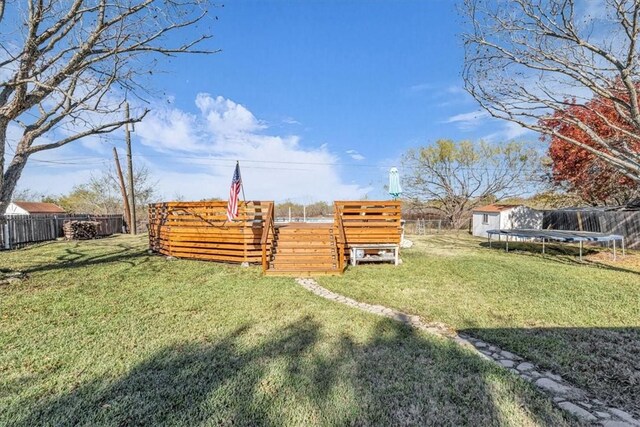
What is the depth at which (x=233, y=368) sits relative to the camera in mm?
2828

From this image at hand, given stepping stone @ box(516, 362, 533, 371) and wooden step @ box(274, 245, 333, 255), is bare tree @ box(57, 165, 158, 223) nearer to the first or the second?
wooden step @ box(274, 245, 333, 255)

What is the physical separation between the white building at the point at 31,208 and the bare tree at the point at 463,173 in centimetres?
3853

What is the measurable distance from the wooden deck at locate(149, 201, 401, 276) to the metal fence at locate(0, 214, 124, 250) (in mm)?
7243

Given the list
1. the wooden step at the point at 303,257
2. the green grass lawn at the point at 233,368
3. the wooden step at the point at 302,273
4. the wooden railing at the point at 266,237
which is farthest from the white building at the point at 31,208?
the green grass lawn at the point at 233,368

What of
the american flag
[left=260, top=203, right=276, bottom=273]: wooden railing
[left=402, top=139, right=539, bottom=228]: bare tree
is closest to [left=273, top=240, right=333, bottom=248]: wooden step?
[left=260, top=203, right=276, bottom=273]: wooden railing

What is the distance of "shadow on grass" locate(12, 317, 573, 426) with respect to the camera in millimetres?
2143

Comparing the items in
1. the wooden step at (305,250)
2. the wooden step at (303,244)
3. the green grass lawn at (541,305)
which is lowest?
the green grass lawn at (541,305)

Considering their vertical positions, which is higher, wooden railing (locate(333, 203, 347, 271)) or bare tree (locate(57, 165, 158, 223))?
bare tree (locate(57, 165, 158, 223))

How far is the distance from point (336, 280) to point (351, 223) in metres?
2.17

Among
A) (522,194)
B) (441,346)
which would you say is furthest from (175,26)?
(522,194)

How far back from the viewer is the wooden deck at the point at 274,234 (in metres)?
7.85

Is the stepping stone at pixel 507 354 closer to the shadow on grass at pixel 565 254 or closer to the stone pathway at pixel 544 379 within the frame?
the stone pathway at pixel 544 379

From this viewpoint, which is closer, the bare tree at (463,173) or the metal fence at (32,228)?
the metal fence at (32,228)

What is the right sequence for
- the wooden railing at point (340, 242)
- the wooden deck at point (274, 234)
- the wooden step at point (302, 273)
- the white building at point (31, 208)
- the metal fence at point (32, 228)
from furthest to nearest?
the white building at point (31, 208), the metal fence at point (32, 228), the wooden deck at point (274, 234), the wooden railing at point (340, 242), the wooden step at point (302, 273)
